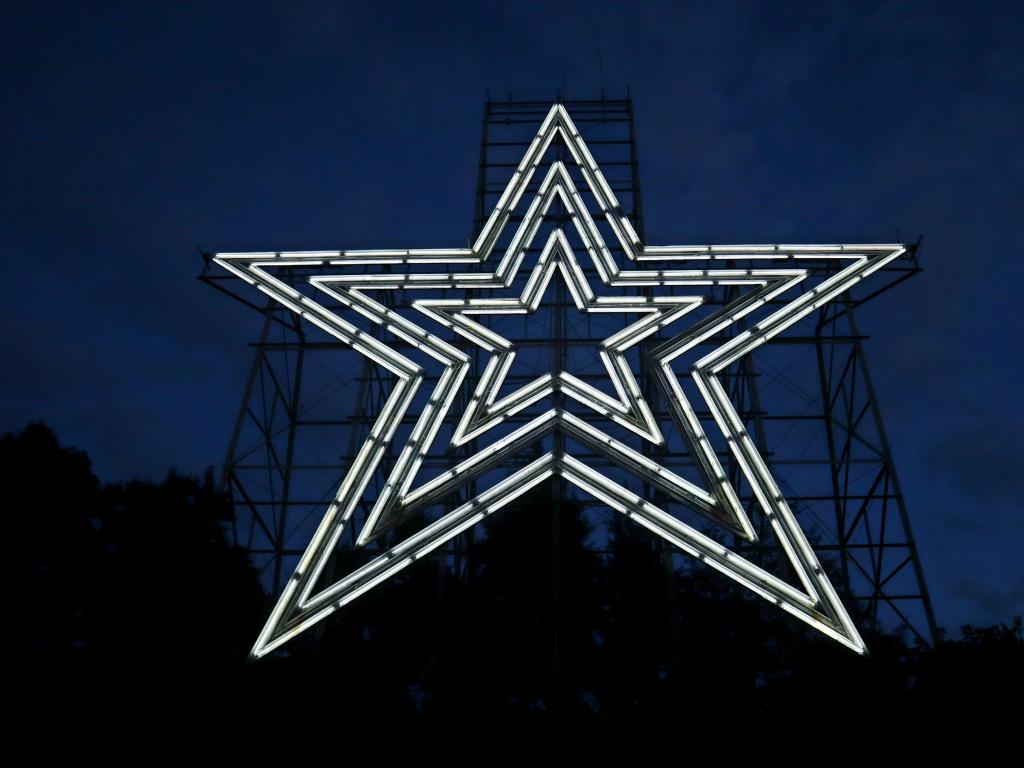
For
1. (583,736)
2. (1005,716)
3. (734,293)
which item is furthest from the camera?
(734,293)

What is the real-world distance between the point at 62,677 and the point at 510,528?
940cm

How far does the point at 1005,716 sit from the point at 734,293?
303 inches

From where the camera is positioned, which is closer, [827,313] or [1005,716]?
[1005,716]

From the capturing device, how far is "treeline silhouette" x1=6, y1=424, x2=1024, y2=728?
11.9 metres

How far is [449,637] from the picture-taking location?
1727cm

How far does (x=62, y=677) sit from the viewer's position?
13.1 meters

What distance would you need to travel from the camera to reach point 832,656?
43.6 ft

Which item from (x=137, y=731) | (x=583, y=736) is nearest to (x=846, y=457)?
(x=583, y=736)

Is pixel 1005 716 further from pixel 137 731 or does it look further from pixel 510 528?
pixel 510 528

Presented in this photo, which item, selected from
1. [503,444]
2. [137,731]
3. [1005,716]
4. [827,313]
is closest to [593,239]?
[503,444]

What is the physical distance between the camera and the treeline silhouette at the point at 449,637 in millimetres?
11922

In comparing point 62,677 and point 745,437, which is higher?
point 745,437

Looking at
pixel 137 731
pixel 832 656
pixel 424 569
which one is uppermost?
pixel 424 569

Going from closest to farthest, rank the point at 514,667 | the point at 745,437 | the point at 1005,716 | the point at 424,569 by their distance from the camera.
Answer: the point at 1005,716, the point at 745,437, the point at 514,667, the point at 424,569
